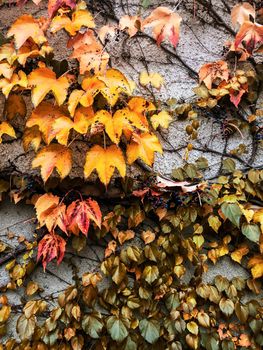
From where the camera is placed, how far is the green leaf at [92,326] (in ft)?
6.00

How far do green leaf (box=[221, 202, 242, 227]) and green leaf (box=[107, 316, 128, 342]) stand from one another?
0.73 meters

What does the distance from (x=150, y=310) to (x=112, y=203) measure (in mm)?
577

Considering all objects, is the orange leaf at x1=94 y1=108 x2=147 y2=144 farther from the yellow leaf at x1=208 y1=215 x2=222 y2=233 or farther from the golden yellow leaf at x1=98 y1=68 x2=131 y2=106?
the yellow leaf at x1=208 y1=215 x2=222 y2=233

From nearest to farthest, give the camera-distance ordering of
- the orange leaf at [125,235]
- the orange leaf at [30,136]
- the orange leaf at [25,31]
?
1. the orange leaf at [25,31]
2. the orange leaf at [30,136]
3. the orange leaf at [125,235]

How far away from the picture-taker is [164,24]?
5.89ft

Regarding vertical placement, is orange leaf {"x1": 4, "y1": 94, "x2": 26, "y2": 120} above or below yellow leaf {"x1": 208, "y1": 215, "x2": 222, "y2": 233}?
above

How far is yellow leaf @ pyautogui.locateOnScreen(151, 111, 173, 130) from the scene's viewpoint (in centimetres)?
199

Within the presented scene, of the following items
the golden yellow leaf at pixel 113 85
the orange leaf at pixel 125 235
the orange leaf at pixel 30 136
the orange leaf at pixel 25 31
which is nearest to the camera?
the golden yellow leaf at pixel 113 85

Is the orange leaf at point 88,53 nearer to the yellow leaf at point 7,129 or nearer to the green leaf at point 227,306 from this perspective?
the yellow leaf at point 7,129

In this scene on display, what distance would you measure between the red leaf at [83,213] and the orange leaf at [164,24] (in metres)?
0.84

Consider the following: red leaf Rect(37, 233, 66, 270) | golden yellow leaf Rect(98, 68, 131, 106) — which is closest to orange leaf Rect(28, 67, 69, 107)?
golden yellow leaf Rect(98, 68, 131, 106)

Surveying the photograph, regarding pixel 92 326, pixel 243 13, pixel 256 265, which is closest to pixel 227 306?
pixel 256 265

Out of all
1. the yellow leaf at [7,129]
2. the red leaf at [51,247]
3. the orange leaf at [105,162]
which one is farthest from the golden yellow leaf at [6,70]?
the red leaf at [51,247]

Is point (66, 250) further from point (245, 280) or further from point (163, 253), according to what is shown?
point (245, 280)
